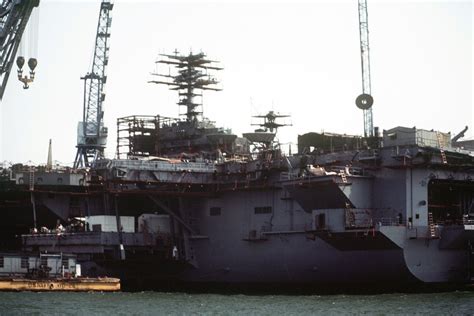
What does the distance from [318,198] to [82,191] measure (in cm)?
1718

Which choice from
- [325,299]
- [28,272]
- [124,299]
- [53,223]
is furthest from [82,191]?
[325,299]

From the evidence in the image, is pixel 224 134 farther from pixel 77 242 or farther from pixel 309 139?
pixel 77 242

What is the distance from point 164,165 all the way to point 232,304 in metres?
14.0

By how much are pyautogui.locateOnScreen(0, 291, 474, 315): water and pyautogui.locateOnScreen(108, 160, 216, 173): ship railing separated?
8.17m

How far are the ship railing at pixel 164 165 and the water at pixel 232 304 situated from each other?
8172mm

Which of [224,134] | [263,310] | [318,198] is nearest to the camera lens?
[263,310]

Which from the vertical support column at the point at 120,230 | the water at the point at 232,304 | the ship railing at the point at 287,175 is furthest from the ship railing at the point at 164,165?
the water at the point at 232,304

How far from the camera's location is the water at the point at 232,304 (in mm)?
41750


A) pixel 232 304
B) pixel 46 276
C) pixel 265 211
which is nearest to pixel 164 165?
pixel 265 211

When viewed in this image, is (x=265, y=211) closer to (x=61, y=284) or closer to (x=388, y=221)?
(x=388, y=221)

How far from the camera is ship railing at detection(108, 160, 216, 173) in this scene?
187ft

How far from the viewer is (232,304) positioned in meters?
46.5

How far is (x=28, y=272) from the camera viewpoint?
5478 cm

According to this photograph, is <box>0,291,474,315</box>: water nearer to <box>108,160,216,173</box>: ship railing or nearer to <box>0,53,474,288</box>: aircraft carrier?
<box>0,53,474,288</box>: aircraft carrier
